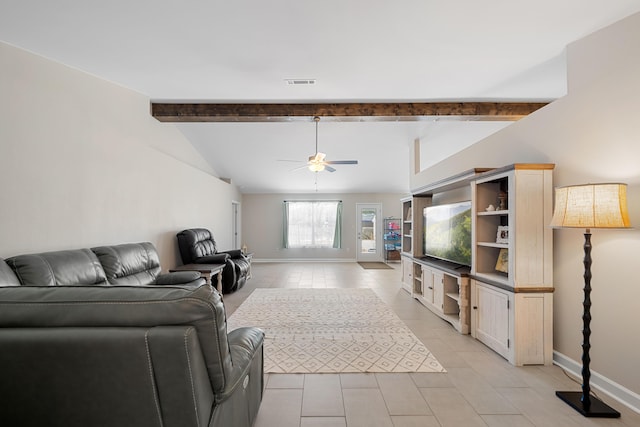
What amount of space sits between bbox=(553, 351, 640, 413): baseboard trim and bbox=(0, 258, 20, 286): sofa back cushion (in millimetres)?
4355

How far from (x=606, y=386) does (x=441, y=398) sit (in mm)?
1244

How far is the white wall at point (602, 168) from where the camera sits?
2.13m

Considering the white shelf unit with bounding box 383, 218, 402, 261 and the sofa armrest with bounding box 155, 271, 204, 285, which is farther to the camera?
the white shelf unit with bounding box 383, 218, 402, 261

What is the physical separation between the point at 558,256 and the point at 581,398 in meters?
1.12

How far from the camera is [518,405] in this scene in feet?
6.97

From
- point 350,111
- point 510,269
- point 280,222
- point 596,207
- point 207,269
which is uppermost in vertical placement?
point 350,111

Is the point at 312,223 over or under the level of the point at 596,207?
under

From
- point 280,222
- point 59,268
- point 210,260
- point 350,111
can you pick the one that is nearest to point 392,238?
point 280,222

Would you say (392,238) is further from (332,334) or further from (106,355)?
(106,355)

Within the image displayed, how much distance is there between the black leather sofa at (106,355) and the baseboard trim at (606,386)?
2770mm

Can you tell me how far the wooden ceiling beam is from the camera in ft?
14.7

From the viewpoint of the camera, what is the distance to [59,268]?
8.55 feet

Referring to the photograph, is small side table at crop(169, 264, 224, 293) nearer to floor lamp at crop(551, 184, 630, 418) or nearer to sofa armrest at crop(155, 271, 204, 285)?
sofa armrest at crop(155, 271, 204, 285)

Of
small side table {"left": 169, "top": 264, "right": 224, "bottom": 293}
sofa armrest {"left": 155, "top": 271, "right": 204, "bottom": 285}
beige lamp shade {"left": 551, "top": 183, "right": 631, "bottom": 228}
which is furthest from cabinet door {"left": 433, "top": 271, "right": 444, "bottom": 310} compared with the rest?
small side table {"left": 169, "top": 264, "right": 224, "bottom": 293}
